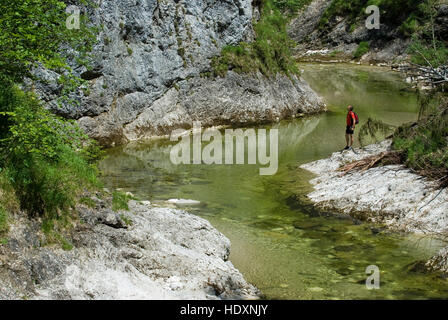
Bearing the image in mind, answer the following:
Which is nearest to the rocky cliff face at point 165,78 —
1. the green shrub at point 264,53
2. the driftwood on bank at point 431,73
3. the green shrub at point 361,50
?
the green shrub at point 264,53

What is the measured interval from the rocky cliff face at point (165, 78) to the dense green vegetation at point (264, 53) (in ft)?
1.86

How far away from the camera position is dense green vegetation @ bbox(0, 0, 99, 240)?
28.8ft

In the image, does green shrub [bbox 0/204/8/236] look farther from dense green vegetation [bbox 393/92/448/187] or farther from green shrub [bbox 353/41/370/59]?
green shrub [bbox 353/41/370/59]

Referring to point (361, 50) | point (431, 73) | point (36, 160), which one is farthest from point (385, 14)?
point (36, 160)

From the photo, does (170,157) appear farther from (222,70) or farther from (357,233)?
(357,233)

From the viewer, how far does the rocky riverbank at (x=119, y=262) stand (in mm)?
7980

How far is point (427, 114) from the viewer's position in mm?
18578

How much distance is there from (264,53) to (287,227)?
21.7m

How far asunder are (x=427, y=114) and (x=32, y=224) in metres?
15.0

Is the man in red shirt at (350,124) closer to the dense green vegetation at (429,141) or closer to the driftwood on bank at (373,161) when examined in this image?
the dense green vegetation at (429,141)

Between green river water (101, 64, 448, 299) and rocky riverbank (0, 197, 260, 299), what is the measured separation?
1.16 meters

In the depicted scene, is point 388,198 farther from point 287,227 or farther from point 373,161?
point 287,227
